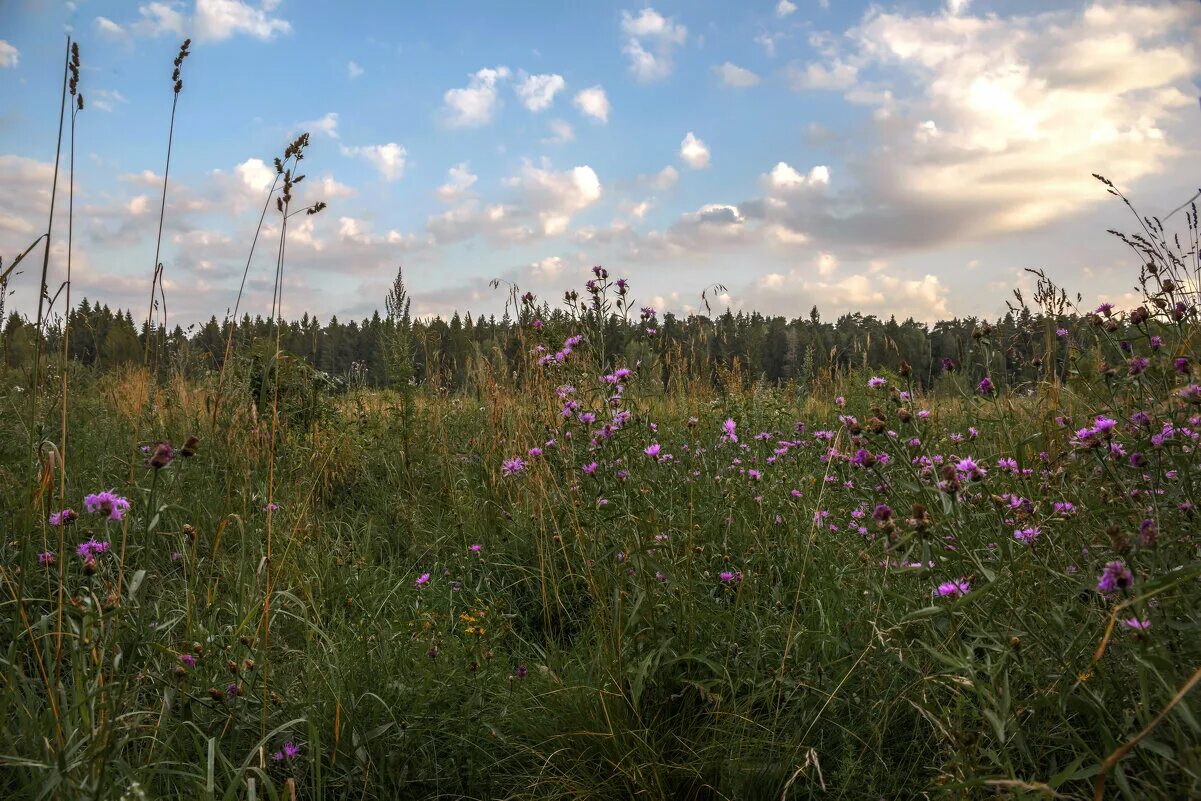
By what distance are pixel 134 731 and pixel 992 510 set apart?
7.46 ft

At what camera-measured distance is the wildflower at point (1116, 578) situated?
113 cm

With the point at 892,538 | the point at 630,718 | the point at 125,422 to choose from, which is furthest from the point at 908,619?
Result: the point at 125,422

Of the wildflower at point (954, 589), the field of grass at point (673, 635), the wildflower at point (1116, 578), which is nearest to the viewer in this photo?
the wildflower at point (1116, 578)

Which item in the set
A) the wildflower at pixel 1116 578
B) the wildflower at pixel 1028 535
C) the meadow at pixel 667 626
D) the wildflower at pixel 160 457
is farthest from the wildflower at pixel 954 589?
the wildflower at pixel 160 457

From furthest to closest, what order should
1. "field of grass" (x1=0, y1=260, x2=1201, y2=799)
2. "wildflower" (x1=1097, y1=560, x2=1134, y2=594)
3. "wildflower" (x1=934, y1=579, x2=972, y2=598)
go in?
"wildflower" (x1=934, y1=579, x2=972, y2=598)
"field of grass" (x1=0, y1=260, x2=1201, y2=799)
"wildflower" (x1=1097, y1=560, x2=1134, y2=594)

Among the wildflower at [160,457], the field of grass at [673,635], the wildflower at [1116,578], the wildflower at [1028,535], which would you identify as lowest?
the field of grass at [673,635]

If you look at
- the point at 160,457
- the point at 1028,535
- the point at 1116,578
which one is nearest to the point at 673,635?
the point at 1028,535

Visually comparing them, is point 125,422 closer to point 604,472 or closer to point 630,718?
point 604,472

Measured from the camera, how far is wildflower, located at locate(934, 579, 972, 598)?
1.52 m

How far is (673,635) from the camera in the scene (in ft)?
6.24

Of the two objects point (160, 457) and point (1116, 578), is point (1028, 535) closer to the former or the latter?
point (1116, 578)

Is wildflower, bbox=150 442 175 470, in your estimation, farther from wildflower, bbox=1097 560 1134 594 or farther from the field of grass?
wildflower, bbox=1097 560 1134 594

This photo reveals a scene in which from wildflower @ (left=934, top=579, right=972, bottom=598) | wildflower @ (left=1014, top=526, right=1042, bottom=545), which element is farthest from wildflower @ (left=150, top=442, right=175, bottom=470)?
wildflower @ (left=1014, top=526, right=1042, bottom=545)

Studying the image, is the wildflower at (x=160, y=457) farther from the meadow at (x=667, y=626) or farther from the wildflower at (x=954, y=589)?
the wildflower at (x=954, y=589)
